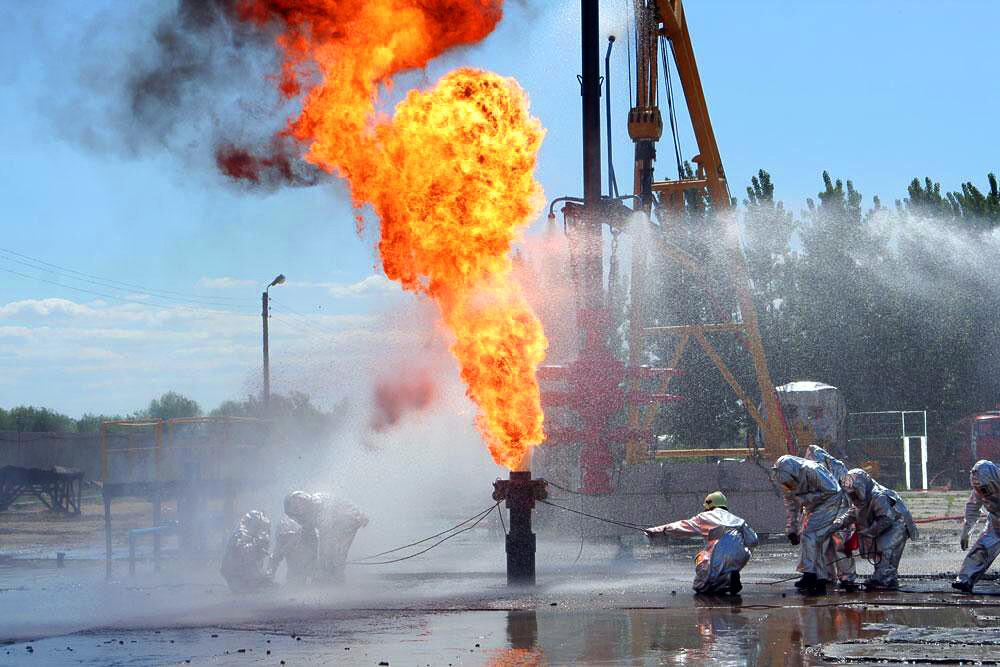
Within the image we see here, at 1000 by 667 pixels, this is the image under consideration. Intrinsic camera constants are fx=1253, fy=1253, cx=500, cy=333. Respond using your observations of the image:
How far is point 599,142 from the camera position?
68.3 ft

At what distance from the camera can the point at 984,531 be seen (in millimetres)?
13992

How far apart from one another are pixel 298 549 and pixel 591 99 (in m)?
8.70

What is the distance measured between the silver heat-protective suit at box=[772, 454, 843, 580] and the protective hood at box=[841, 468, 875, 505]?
204 mm

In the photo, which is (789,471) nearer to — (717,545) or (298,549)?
(717,545)

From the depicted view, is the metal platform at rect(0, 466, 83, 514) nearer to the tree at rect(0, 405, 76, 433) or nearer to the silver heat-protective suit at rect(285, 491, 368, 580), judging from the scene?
the silver heat-protective suit at rect(285, 491, 368, 580)

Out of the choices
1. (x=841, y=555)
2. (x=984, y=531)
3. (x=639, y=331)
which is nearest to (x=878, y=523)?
(x=841, y=555)

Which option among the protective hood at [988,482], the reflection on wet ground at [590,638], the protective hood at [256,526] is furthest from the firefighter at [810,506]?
the protective hood at [256,526]

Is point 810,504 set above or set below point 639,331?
below

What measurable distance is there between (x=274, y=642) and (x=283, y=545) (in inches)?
216

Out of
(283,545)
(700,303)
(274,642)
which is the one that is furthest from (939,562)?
(700,303)

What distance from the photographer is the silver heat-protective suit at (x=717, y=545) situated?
534 inches

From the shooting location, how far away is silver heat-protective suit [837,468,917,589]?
1433 cm

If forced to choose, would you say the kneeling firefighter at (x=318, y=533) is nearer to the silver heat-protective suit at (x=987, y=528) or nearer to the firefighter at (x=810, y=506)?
the firefighter at (x=810, y=506)

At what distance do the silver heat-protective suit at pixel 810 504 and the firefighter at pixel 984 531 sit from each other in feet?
4.75
